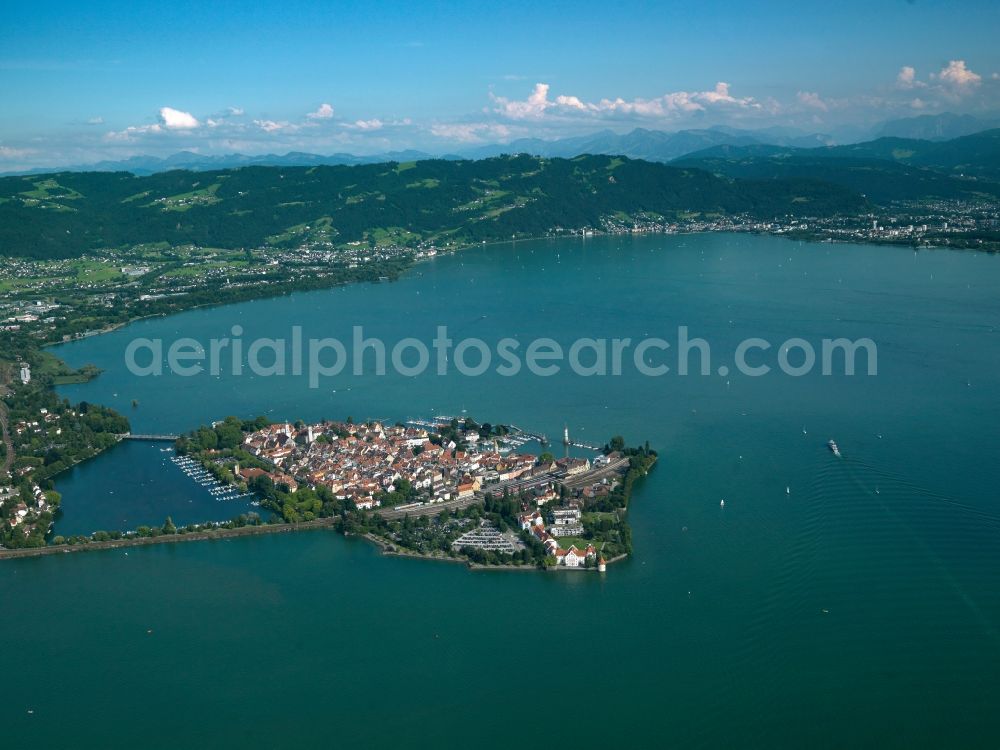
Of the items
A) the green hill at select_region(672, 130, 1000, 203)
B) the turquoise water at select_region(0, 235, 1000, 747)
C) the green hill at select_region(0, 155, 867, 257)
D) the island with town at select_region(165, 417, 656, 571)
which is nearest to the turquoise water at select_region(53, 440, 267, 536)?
the turquoise water at select_region(0, 235, 1000, 747)

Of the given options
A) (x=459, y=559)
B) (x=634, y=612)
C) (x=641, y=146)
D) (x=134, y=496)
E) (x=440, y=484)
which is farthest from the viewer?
(x=641, y=146)

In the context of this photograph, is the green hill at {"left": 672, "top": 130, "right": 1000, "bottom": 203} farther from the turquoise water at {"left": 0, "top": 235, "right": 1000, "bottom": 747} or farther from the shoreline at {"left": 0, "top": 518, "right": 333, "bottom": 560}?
the shoreline at {"left": 0, "top": 518, "right": 333, "bottom": 560}

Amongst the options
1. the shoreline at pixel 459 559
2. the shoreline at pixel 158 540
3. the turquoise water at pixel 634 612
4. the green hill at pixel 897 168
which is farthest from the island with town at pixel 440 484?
the green hill at pixel 897 168

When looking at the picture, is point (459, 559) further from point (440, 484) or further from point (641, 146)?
point (641, 146)

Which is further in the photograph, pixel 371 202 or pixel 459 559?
pixel 371 202

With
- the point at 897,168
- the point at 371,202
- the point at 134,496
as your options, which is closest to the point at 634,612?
the point at 134,496

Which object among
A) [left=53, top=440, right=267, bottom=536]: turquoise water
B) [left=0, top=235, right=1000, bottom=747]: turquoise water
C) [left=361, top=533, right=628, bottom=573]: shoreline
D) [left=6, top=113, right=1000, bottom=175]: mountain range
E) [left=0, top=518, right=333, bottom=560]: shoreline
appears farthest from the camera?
[left=6, top=113, right=1000, bottom=175]: mountain range

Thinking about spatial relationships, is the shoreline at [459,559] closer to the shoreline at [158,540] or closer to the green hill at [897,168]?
the shoreline at [158,540]
